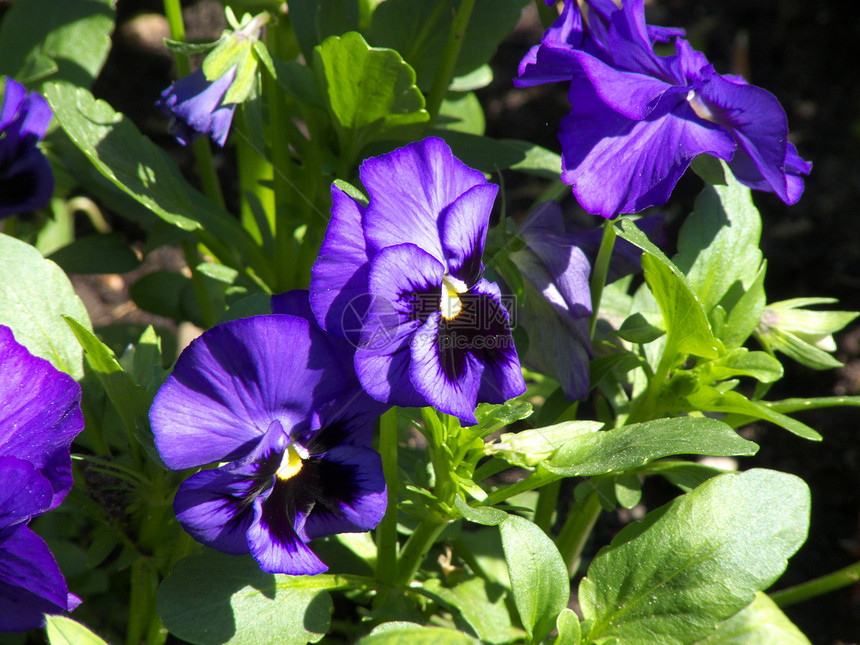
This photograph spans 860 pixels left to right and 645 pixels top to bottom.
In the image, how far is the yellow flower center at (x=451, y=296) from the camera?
0.72m

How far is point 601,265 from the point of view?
34.4 inches

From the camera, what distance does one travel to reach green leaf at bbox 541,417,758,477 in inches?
27.8

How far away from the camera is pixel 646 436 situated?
0.75 metres

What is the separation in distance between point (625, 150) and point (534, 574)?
43 centimetres

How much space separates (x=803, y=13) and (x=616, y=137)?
61.5 inches

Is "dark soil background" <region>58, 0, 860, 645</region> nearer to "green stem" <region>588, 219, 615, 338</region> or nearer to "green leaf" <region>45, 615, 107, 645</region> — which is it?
"green stem" <region>588, 219, 615, 338</region>

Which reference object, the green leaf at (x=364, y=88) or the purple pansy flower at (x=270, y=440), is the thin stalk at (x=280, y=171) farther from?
the purple pansy flower at (x=270, y=440)

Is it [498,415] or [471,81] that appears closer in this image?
[498,415]

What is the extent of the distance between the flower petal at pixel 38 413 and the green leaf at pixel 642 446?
0.43 metres

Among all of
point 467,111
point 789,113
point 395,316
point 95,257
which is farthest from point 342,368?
point 789,113

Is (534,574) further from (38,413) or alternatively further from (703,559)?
(38,413)

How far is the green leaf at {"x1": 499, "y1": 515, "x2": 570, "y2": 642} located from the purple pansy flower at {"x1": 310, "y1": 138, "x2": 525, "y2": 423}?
0.50ft

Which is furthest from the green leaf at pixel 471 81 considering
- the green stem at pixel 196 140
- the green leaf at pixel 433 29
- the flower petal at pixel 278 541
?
the flower petal at pixel 278 541

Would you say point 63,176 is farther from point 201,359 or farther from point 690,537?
point 690,537
